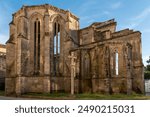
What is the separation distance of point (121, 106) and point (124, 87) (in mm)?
15035

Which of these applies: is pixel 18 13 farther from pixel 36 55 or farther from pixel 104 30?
pixel 104 30

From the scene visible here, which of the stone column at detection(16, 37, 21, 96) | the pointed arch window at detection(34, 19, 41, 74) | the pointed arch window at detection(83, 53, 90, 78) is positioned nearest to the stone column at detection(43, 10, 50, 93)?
the pointed arch window at detection(34, 19, 41, 74)

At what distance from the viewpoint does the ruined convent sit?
75.1ft

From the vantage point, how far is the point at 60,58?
88.4 ft

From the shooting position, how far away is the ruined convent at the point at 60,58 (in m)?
22.9

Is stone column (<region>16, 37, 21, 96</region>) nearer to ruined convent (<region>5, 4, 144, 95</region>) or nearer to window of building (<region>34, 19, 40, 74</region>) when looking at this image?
ruined convent (<region>5, 4, 144, 95</region>)

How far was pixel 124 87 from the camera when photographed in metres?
22.0

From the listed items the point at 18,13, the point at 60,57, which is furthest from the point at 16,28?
the point at 60,57

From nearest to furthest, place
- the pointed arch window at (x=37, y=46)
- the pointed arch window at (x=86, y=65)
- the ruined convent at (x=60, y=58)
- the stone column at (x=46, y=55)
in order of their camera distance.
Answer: the ruined convent at (x=60, y=58)
the stone column at (x=46, y=55)
the pointed arch window at (x=86, y=65)
the pointed arch window at (x=37, y=46)

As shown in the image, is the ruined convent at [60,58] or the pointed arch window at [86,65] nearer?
the ruined convent at [60,58]

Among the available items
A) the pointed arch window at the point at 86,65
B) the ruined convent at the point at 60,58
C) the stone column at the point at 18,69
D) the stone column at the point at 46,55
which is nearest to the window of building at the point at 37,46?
the ruined convent at the point at 60,58

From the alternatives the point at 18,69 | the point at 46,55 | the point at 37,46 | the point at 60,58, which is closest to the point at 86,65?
the point at 60,58

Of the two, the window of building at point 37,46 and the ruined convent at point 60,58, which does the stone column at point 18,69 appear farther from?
the window of building at point 37,46

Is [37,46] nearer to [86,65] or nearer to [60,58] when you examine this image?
[60,58]
